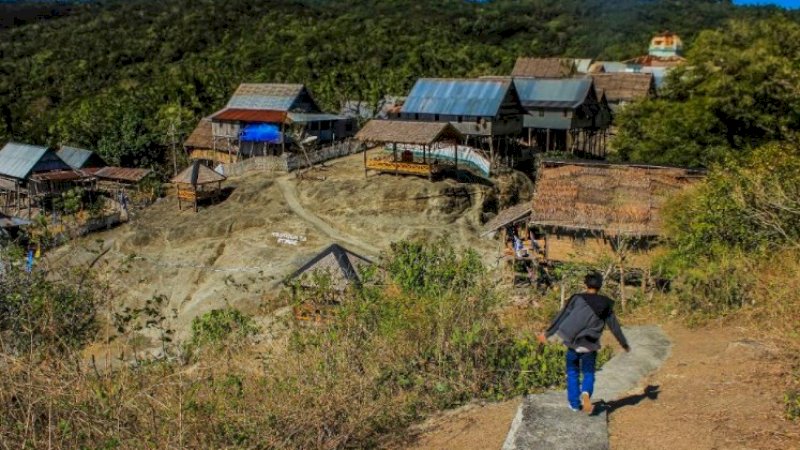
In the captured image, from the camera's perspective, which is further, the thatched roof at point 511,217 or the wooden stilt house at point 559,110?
the wooden stilt house at point 559,110

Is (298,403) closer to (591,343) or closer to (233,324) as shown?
(591,343)

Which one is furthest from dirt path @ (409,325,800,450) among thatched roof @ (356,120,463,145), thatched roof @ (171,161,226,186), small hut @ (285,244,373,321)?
thatched roof @ (171,161,226,186)

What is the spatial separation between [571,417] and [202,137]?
40.3 metres

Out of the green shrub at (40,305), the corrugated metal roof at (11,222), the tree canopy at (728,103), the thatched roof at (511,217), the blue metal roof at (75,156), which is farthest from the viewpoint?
the blue metal roof at (75,156)

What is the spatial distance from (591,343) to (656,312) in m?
6.56

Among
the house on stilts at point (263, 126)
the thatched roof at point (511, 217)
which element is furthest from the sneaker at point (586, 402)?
the house on stilts at point (263, 126)

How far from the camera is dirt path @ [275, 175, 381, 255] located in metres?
29.1

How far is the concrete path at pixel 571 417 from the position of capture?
781cm

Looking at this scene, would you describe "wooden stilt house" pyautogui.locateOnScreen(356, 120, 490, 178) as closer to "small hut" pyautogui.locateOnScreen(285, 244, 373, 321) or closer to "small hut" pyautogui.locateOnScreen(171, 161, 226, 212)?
"small hut" pyautogui.locateOnScreen(171, 161, 226, 212)

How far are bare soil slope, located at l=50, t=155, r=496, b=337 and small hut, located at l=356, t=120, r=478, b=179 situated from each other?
1.98 feet

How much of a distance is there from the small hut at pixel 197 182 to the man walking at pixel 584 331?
28869mm

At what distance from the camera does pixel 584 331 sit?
8000mm

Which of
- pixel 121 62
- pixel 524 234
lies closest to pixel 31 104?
pixel 121 62

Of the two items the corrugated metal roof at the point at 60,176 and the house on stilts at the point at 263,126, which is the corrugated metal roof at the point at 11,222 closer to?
the corrugated metal roof at the point at 60,176
